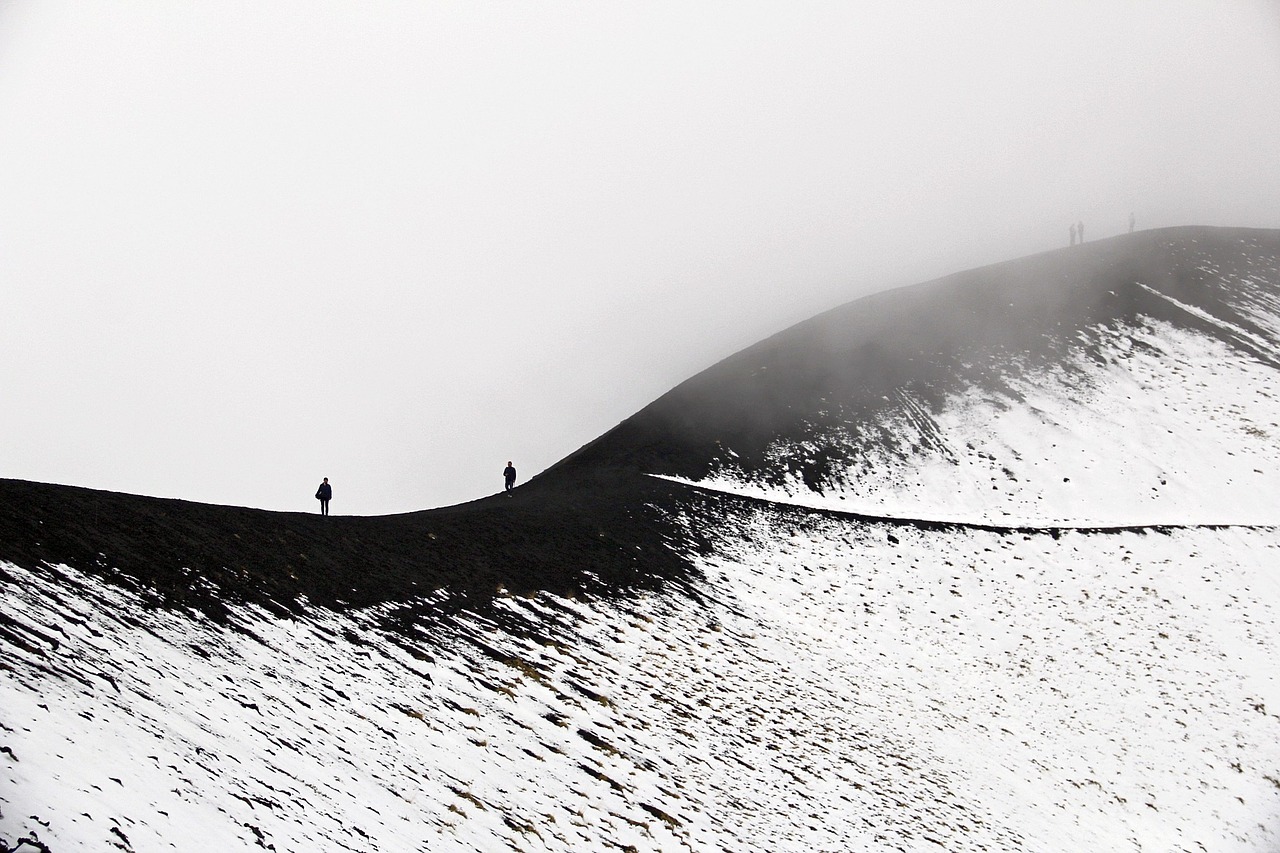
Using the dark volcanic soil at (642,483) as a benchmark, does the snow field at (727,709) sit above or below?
below

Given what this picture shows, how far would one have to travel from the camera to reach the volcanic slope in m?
10.9

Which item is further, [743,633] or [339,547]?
[743,633]

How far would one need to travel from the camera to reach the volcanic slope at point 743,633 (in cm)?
1095

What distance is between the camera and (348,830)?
33.1 feet

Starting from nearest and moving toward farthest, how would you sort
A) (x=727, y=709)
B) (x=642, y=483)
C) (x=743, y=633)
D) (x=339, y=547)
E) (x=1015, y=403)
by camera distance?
(x=727, y=709), (x=339, y=547), (x=743, y=633), (x=642, y=483), (x=1015, y=403)

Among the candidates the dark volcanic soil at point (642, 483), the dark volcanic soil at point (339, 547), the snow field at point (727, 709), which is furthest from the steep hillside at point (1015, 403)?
the dark volcanic soil at point (339, 547)

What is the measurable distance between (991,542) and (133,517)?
25.9m

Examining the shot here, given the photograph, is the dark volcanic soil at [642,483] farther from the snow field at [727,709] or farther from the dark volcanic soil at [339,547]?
the snow field at [727,709]

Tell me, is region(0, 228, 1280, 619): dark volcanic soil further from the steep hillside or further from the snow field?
the snow field

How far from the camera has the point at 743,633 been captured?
23.8 meters

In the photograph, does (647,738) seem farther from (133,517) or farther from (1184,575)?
(1184,575)

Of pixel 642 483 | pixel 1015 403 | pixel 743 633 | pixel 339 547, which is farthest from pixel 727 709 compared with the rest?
pixel 1015 403

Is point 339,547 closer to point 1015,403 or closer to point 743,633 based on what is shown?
point 743,633

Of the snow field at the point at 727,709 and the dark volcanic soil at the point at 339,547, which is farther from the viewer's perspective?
the dark volcanic soil at the point at 339,547
